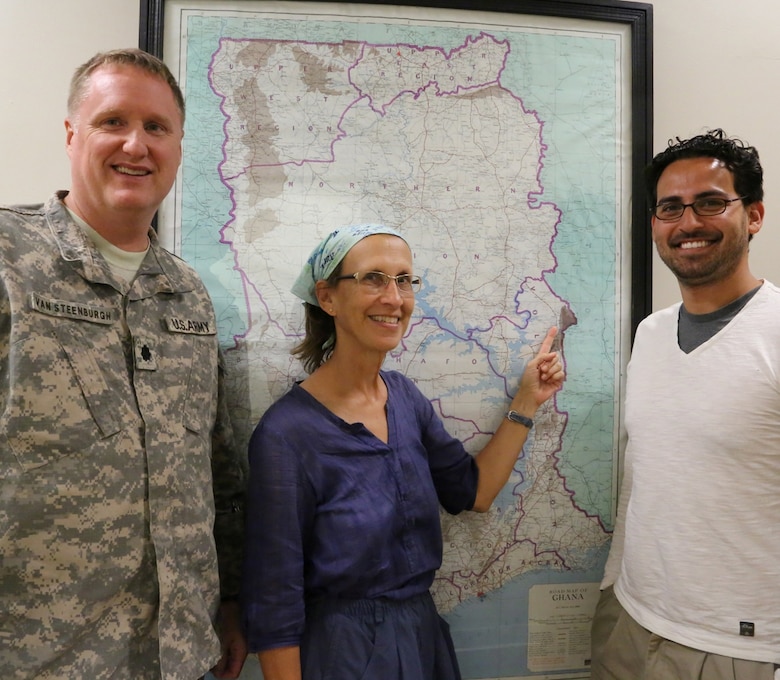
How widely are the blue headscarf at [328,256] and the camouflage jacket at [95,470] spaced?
1.04ft

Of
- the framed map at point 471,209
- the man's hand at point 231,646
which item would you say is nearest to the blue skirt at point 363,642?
the man's hand at point 231,646

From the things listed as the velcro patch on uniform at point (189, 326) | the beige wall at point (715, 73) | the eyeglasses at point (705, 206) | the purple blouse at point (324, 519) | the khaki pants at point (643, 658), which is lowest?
the khaki pants at point (643, 658)

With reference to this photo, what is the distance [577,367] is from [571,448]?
22cm

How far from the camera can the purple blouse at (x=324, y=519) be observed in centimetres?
114

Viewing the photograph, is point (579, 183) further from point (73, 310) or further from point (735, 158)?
point (73, 310)

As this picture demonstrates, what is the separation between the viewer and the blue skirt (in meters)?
1.15

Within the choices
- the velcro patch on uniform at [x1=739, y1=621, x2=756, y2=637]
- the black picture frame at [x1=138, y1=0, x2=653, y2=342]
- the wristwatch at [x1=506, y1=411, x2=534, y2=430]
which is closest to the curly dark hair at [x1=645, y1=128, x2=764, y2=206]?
the black picture frame at [x1=138, y1=0, x2=653, y2=342]

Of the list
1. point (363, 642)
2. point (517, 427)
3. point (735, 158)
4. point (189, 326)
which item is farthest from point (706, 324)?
point (189, 326)

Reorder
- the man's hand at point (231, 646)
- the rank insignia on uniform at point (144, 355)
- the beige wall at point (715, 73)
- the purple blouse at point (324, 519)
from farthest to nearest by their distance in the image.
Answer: the beige wall at point (715, 73) → the man's hand at point (231, 646) → the purple blouse at point (324, 519) → the rank insignia on uniform at point (144, 355)

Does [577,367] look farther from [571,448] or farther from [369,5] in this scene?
[369,5]

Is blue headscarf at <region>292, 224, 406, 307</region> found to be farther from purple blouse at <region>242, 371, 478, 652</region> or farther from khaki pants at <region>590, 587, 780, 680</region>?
khaki pants at <region>590, 587, 780, 680</region>

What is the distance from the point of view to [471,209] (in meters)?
1.54

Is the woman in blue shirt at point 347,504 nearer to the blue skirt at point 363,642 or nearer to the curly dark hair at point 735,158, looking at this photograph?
the blue skirt at point 363,642

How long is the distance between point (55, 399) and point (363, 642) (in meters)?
0.73
